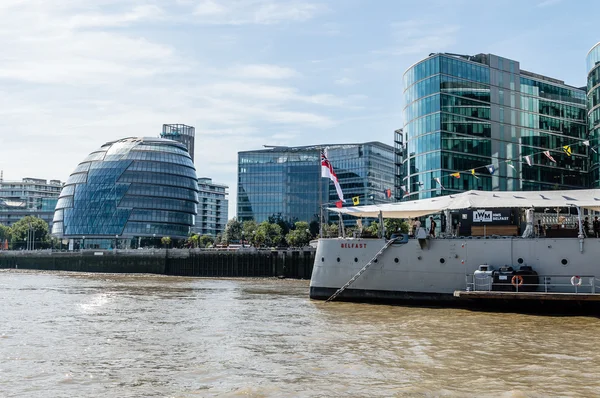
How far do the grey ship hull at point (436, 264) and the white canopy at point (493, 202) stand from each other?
6.88ft

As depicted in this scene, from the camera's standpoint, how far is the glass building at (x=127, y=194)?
559 ft

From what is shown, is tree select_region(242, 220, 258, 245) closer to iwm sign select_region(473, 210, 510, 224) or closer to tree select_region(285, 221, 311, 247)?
tree select_region(285, 221, 311, 247)

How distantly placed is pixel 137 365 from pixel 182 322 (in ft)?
33.2

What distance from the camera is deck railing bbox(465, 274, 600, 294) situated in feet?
100

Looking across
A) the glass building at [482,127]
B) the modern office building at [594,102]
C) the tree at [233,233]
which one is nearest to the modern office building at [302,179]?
the tree at [233,233]

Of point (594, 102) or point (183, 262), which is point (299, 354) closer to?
point (594, 102)

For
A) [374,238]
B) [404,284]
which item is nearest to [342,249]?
[374,238]

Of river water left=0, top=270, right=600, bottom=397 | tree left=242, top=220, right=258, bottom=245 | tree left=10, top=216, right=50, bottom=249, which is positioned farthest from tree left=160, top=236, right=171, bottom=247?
river water left=0, top=270, right=600, bottom=397

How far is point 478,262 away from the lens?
32.7 m

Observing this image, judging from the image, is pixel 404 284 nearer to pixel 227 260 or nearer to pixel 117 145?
pixel 227 260

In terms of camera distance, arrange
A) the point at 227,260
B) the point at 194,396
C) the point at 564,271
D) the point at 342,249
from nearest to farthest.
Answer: the point at 194,396
the point at 564,271
the point at 342,249
the point at 227,260

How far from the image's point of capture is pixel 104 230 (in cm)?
17162

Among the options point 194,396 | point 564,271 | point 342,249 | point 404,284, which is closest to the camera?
point 194,396

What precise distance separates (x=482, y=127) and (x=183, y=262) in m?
49.8
